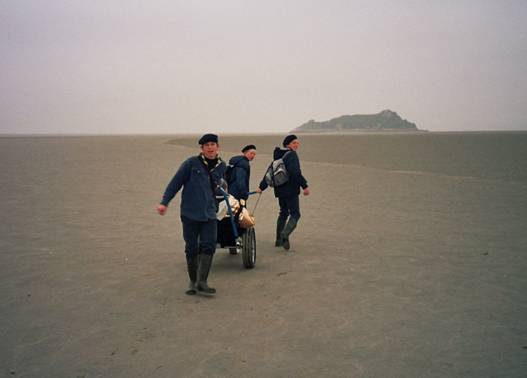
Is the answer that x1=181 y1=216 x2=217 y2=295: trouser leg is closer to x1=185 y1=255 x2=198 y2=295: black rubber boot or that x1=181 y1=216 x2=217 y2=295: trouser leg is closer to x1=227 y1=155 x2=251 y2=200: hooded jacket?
x1=185 y1=255 x2=198 y2=295: black rubber boot

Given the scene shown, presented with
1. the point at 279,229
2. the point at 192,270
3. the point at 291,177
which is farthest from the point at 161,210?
the point at 279,229

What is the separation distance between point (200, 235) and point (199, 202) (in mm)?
440

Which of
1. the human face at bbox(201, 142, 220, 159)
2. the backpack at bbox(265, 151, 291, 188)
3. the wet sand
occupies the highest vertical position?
the human face at bbox(201, 142, 220, 159)

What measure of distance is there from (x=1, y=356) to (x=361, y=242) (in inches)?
225

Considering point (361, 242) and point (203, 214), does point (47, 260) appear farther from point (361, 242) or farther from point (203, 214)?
point (361, 242)

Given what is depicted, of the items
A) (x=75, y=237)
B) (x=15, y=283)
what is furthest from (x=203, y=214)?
(x=75, y=237)

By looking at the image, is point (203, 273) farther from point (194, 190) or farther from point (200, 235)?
point (194, 190)

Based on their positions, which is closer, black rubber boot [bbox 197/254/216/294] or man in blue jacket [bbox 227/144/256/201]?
black rubber boot [bbox 197/254/216/294]

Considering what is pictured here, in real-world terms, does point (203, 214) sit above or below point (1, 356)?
above

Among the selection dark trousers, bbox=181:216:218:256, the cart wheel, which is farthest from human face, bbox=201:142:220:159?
the cart wheel

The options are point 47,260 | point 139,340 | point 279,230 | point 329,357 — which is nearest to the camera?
point 329,357

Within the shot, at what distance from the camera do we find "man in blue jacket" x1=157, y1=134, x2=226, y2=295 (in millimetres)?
5613

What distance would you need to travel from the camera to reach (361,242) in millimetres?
8398

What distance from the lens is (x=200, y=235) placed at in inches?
229
